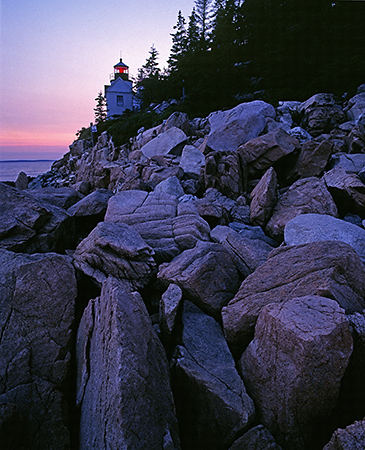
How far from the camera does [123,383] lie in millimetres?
2584

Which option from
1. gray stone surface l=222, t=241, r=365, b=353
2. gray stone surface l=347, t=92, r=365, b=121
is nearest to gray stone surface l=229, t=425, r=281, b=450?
gray stone surface l=222, t=241, r=365, b=353

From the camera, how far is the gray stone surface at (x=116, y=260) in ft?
15.3

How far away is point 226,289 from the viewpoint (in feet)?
14.4

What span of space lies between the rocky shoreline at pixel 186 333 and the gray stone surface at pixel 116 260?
0.08 ft

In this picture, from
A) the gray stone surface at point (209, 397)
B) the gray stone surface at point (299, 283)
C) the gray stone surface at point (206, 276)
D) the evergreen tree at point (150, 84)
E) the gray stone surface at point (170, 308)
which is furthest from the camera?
the evergreen tree at point (150, 84)

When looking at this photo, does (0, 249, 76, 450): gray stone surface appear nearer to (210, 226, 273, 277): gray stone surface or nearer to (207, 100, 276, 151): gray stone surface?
(210, 226, 273, 277): gray stone surface

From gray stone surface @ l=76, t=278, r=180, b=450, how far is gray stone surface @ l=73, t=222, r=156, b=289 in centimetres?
113

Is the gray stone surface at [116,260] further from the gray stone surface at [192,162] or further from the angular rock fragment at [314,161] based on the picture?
the gray stone surface at [192,162]

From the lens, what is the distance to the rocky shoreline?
2.70m

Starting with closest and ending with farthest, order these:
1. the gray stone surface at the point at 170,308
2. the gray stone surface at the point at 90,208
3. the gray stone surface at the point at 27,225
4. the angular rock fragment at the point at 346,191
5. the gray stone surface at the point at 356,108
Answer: the gray stone surface at the point at 170,308 → the gray stone surface at the point at 27,225 → the angular rock fragment at the point at 346,191 → the gray stone surface at the point at 90,208 → the gray stone surface at the point at 356,108

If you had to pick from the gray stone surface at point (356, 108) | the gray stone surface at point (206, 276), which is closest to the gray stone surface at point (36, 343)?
the gray stone surface at point (206, 276)

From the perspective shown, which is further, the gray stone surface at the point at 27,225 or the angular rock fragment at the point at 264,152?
the angular rock fragment at the point at 264,152

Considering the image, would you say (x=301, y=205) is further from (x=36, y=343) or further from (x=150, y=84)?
(x=150, y=84)

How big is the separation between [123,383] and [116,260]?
7.64ft
